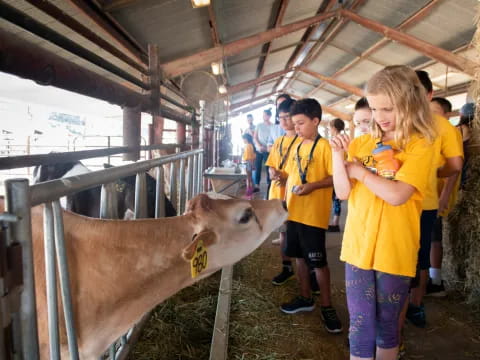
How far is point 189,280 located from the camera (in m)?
1.54

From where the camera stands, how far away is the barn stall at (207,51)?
1.65m

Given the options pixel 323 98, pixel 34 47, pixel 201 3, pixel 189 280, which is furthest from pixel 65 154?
pixel 323 98

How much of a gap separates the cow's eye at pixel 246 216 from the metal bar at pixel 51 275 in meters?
0.94

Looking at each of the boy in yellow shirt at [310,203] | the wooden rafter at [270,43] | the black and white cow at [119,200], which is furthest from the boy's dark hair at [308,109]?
the wooden rafter at [270,43]

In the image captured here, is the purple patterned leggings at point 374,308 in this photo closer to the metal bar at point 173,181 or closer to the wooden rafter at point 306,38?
the metal bar at point 173,181

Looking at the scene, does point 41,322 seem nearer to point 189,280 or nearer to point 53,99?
point 189,280

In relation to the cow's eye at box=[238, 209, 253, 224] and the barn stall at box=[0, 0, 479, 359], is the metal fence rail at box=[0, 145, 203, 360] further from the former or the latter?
the cow's eye at box=[238, 209, 253, 224]

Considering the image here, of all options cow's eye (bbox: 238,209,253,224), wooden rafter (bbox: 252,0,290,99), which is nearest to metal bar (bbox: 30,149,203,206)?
cow's eye (bbox: 238,209,253,224)

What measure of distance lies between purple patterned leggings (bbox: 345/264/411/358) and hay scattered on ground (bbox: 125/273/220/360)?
1075 mm

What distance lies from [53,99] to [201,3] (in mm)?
6388

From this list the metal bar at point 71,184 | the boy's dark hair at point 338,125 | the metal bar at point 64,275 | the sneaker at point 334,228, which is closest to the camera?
the metal bar at point 71,184

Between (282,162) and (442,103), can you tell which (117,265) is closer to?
(282,162)

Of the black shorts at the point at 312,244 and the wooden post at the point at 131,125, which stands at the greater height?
the wooden post at the point at 131,125

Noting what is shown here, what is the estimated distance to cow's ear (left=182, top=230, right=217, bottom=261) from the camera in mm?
1266
